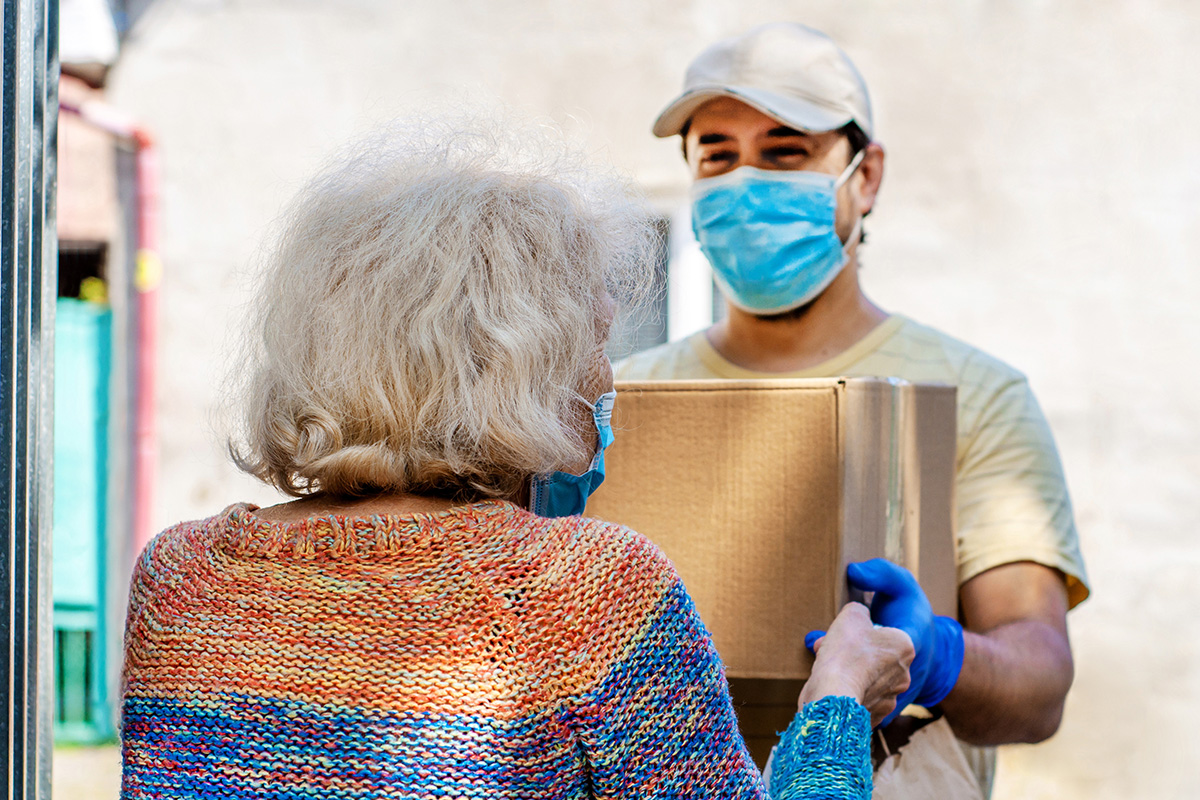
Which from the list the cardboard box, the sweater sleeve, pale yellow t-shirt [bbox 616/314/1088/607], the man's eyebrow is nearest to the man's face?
the man's eyebrow

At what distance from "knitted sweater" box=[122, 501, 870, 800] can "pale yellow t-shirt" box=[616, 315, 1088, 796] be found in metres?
0.85

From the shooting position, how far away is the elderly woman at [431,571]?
0.93 metres

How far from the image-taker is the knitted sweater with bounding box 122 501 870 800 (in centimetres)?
92

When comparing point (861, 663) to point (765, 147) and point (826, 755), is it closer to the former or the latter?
point (826, 755)

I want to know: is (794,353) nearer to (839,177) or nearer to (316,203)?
(839,177)

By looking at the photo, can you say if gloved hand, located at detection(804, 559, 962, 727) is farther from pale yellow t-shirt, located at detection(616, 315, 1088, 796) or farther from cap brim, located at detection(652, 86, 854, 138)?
cap brim, located at detection(652, 86, 854, 138)

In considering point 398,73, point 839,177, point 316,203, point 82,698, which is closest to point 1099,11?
point 839,177

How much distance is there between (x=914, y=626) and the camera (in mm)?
1393

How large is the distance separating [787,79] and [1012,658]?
1021mm

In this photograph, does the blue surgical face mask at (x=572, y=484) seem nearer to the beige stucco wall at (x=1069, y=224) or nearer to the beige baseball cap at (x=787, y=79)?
the beige baseball cap at (x=787, y=79)

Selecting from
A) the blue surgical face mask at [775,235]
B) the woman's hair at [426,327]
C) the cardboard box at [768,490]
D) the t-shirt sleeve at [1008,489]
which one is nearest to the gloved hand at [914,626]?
the cardboard box at [768,490]

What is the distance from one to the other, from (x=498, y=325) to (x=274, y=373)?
0.24 meters

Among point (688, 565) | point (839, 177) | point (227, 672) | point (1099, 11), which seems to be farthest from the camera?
point (1099, 11)

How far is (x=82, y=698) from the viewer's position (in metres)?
4.56
